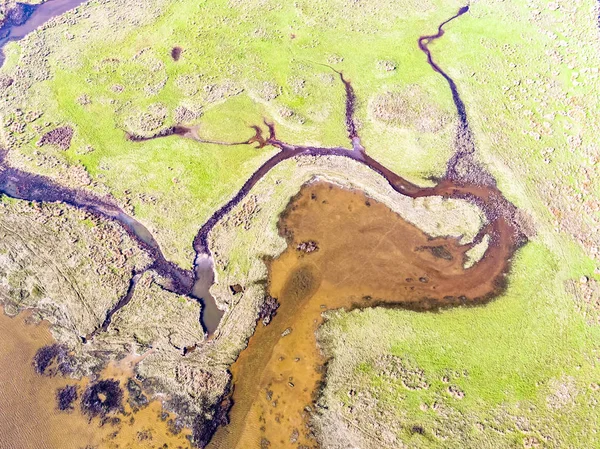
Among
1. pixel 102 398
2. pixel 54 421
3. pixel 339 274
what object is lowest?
pixel 339 274

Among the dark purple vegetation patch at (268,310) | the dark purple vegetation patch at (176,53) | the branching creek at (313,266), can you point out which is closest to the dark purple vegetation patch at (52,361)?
the branching creek at (313,266)

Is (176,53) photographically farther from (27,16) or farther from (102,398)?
(102,398)

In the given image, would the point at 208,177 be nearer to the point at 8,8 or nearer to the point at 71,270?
the point at 71,270

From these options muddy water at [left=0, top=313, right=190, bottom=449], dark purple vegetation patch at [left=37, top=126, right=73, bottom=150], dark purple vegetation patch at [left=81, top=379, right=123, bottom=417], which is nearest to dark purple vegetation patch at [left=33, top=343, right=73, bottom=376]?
muddy water at [left=0, top=313, right=190, bottom=449]

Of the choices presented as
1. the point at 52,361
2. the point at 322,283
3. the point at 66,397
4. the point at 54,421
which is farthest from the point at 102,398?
the point at 322,283

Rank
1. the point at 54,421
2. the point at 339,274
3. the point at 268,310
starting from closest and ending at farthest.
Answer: the point at 54,421, the point at 268,310, the point at 339,274

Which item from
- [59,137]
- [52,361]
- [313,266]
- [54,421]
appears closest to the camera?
[54,421]

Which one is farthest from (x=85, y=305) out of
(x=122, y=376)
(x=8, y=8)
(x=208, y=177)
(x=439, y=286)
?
(x=8, y=8)
